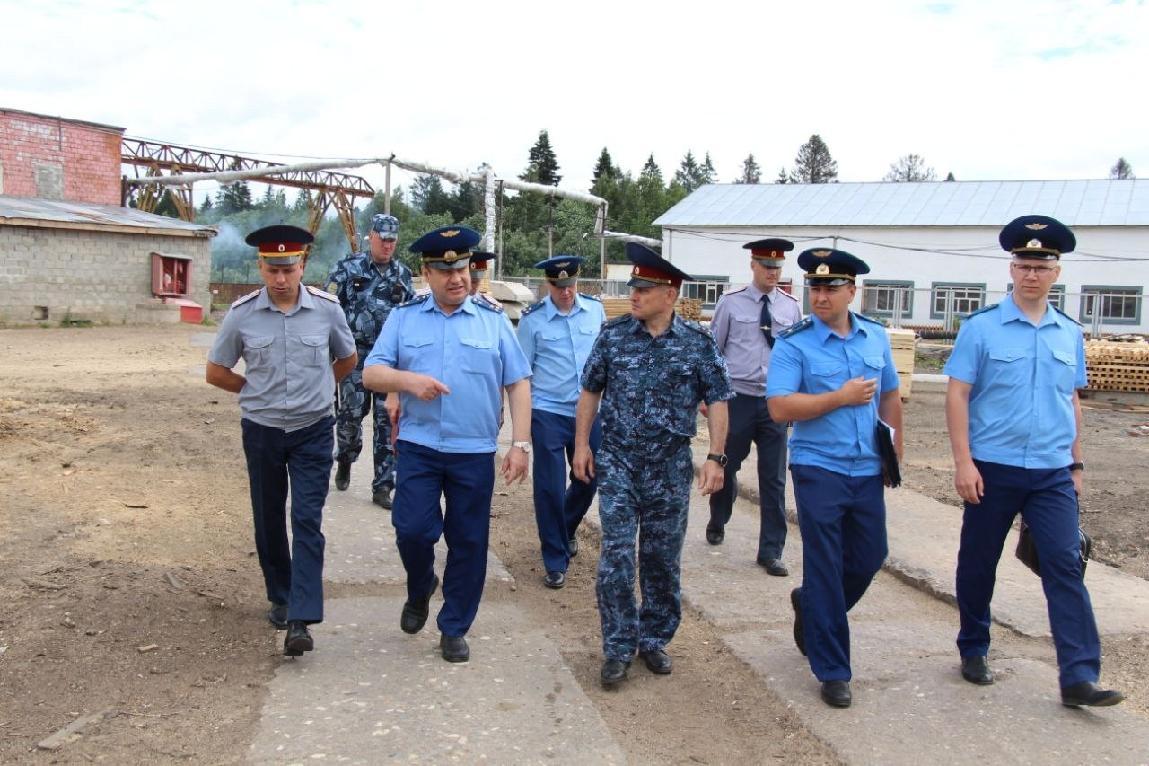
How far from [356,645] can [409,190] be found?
69127 mm

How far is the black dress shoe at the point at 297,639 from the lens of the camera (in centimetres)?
447

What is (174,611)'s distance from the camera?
5039 millimetres

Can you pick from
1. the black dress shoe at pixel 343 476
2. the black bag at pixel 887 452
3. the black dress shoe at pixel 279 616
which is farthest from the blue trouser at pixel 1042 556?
the black dress shoe at pixel 343 476

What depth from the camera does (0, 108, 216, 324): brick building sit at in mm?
25688

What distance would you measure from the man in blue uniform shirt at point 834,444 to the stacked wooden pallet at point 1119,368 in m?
13.6

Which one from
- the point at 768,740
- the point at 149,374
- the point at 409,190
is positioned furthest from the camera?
the point at 409,190

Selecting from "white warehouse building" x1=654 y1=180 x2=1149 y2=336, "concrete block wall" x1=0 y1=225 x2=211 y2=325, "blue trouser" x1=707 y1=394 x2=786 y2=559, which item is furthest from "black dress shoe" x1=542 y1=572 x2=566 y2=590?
"white warehouse building" x1=654 y1=180 x2=1149 y2=336

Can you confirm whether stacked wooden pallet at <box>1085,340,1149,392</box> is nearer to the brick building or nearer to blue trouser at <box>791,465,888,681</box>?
blue trouser at <box>791,465,888,681</box>

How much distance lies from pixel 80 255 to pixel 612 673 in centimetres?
2616

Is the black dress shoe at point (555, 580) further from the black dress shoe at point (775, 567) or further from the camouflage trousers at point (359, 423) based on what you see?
the camouflage trousers at point (359, 423)

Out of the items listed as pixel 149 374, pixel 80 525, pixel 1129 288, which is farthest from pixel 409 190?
pixel 80 525

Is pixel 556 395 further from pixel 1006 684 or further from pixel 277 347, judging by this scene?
pixel 1006 684

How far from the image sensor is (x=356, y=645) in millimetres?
4773

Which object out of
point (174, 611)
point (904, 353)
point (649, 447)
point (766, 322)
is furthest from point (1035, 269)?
point (904, 353)
